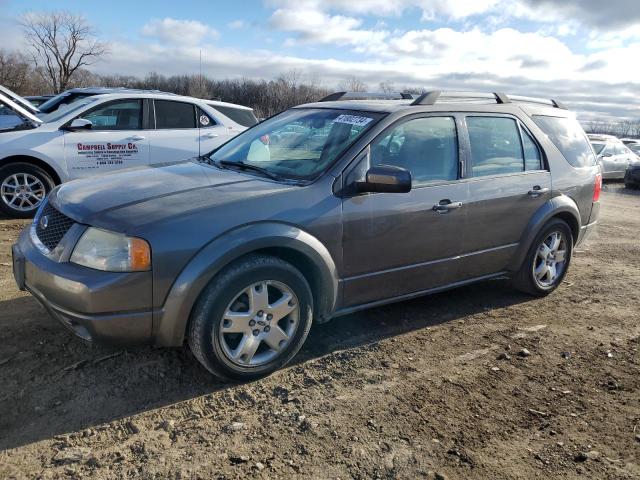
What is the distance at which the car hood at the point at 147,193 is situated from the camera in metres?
3.07

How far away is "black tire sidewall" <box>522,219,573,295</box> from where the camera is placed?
4918mm

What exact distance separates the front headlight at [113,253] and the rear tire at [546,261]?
11.2ft

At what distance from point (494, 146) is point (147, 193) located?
281cm

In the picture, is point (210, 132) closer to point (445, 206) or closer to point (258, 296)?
point (445, 206)

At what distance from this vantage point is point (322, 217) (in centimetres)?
348

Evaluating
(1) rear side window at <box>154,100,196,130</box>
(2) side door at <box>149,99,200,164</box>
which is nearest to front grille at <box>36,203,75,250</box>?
(2) side door at <box>149,99,200,164</box>

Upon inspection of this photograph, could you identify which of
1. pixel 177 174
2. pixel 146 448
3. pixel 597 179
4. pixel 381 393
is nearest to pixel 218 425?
pixel 146 448

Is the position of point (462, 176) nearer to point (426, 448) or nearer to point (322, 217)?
point (322, 217)

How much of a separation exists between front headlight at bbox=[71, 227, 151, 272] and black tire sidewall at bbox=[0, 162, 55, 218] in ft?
15.0

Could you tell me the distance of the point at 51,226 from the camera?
3330 millimetres

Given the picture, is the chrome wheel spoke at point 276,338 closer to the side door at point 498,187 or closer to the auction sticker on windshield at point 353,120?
the auction sticker on windshield at point 353,120

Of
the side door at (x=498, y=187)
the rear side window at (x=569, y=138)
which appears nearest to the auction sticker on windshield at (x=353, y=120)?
the side door at (x=498, y=187)

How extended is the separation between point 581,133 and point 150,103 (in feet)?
18.9

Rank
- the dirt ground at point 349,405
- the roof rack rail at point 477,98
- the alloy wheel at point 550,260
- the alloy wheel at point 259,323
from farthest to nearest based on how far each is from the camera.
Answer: the alloy wheel at point 550,260, the roof rack rail at point 477,98, the alloy wheel at point 259,323, the dirt ground at point 349,405
